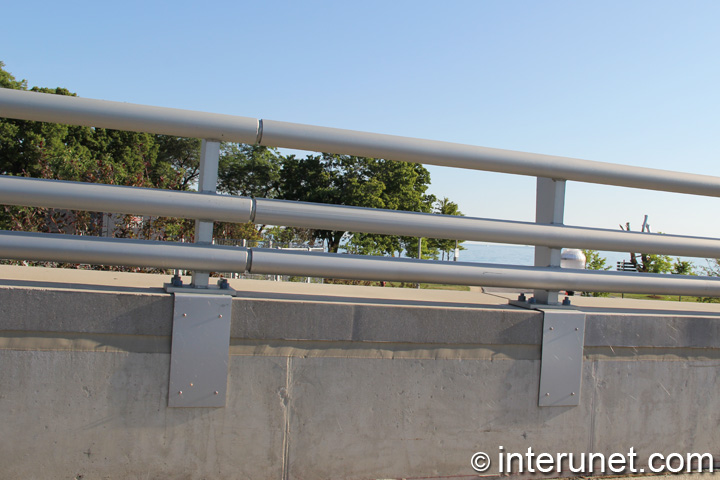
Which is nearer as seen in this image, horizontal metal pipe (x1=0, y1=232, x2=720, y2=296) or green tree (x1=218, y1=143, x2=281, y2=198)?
horizontal metal pipe (x1=0, y1=232, x2=720, y2=296)

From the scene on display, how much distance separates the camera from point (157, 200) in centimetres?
253

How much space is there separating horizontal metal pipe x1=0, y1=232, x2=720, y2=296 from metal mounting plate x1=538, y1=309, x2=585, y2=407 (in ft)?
0.57

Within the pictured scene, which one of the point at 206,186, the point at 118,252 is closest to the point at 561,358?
the point at 206,186

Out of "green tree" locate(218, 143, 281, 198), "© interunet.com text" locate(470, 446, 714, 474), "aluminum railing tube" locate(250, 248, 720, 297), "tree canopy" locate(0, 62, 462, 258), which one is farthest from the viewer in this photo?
"green tree" locate(218, 143, 281, 198)

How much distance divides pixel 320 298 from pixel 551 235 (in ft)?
4.12

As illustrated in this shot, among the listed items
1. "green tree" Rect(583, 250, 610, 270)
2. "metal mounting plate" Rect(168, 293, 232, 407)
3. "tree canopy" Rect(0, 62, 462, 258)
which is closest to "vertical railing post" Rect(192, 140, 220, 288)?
"metal mounting plate" Rect(168, 293, 232, 407)

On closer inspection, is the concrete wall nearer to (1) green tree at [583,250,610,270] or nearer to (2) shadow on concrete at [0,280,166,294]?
(2) shadow on concrete at [0,280,166,294]

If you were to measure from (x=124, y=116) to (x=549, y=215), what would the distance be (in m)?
2.22

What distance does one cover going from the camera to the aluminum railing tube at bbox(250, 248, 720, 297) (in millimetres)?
2654

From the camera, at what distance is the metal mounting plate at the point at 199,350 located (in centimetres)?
252

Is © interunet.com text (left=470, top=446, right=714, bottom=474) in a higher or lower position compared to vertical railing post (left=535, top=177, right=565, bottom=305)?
lower

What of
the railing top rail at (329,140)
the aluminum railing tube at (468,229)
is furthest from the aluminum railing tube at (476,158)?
the aluminum railing tube at (468,229)

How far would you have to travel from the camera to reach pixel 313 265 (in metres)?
2.66

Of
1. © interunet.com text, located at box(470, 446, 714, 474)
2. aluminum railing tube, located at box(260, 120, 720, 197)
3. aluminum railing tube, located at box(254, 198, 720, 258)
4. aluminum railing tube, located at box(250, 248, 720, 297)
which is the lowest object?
© interunet.com text, located at box(470, 446, 714, 474)
